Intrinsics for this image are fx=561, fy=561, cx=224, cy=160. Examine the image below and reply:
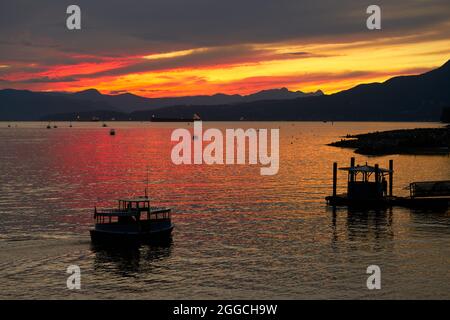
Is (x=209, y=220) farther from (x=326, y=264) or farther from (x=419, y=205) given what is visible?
(x=419, y=205)

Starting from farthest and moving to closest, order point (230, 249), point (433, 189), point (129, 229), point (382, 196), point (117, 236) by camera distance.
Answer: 1. point (433, 189)
2. point (382, 196)
3. point (129, 229)
4. point (117, 236)
5. point (230, 249)

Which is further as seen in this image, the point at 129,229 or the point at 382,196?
Answer: the point at 382,196

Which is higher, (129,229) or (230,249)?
(129,229)

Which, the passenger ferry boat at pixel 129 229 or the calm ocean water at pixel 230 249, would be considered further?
the passenger ferry boat at pixel 129 229

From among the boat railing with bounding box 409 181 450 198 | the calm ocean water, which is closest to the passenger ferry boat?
the calm ocean water

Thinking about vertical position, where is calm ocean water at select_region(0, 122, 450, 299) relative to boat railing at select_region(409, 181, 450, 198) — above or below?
below

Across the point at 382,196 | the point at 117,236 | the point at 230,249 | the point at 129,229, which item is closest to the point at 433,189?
the point at 382,196

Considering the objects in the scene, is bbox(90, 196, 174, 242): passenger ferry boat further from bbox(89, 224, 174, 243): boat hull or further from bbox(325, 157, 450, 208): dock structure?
bbox(325, 157, 450, 208): dock structure

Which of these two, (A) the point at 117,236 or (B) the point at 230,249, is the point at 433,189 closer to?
(B) the point at 230,249

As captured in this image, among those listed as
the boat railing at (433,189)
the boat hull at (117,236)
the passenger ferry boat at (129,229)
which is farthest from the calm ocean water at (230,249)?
the boat railing at (433,189)

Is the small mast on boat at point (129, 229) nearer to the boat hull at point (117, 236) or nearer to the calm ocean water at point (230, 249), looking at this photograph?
the boat hull at point (117, 236)

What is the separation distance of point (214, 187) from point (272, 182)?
10207mm

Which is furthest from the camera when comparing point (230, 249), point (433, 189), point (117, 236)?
point (433, 189)
